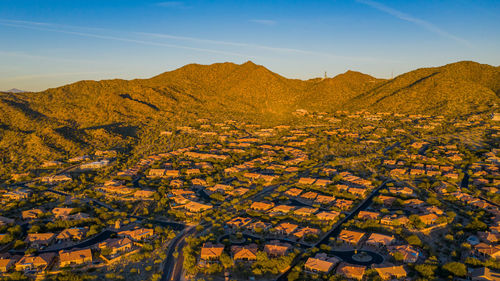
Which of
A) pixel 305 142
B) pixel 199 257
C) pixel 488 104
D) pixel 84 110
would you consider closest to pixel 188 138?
pixel 305 142

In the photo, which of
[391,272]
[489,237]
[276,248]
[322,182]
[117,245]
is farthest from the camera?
[322,182]

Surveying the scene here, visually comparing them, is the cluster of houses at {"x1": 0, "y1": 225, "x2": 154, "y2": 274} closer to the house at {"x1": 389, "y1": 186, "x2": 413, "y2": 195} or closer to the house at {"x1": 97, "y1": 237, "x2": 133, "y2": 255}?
the house at {"x1": 97, "y1": 237, "x2": 133, "y2": 255}

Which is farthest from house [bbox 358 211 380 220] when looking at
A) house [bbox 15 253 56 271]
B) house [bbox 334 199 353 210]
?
house [bbox 15 253 56 271]

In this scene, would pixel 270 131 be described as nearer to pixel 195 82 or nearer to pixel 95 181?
pixel 95 181

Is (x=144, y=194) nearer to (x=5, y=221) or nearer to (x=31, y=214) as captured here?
(x=31, y=214)

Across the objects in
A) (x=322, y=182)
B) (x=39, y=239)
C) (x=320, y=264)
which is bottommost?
(x=39, y=239)

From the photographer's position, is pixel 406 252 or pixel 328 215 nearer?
pixel 406 252

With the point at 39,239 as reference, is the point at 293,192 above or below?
above

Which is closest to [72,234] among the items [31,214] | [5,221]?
[31,214]
